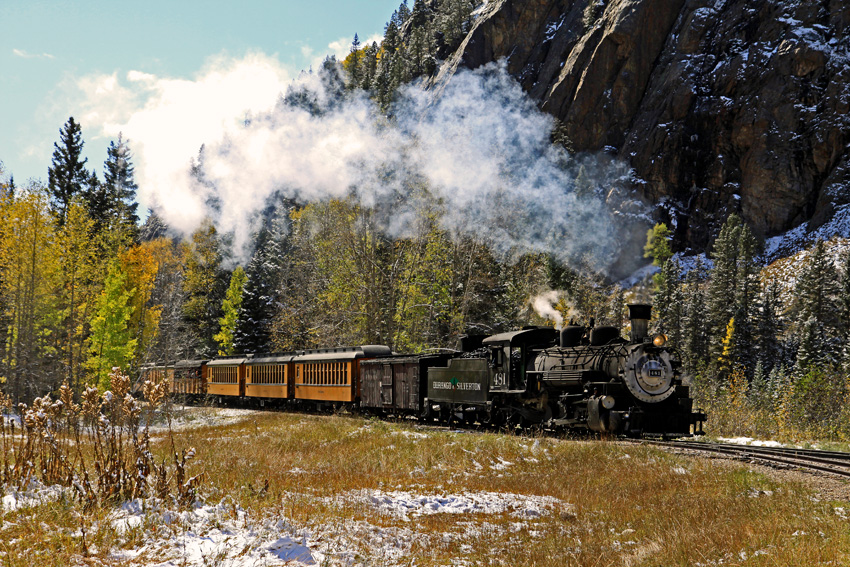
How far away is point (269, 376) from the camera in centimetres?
3203

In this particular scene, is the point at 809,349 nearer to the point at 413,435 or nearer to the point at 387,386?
the point at 387,386

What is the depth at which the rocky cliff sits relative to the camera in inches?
3297

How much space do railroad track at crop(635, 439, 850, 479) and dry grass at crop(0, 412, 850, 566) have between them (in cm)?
160

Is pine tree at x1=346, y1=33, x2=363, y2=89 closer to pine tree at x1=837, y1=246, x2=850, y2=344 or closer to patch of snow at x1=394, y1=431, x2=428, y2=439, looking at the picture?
pine tree at x1=837, y1=246, x2=850, y2=344

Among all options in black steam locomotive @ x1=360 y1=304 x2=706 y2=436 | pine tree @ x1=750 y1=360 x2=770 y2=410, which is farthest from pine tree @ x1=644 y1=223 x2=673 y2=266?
black steam locomotive @ x1=360 y1=304 x2=706 y2=436

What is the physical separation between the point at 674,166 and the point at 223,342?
65977 millimetres

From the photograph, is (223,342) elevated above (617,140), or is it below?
below

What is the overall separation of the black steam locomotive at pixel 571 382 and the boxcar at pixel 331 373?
4716 mm

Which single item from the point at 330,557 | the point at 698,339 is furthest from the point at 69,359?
→ the point at 698,339

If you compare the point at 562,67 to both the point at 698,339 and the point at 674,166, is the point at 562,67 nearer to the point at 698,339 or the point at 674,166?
the point at 674,166

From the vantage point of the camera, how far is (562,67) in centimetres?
10294

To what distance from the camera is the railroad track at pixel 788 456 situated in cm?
1142

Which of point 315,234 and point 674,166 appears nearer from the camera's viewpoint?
point 315,234

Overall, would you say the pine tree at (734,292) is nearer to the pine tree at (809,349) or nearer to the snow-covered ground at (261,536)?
the pine tree at (809,349)
